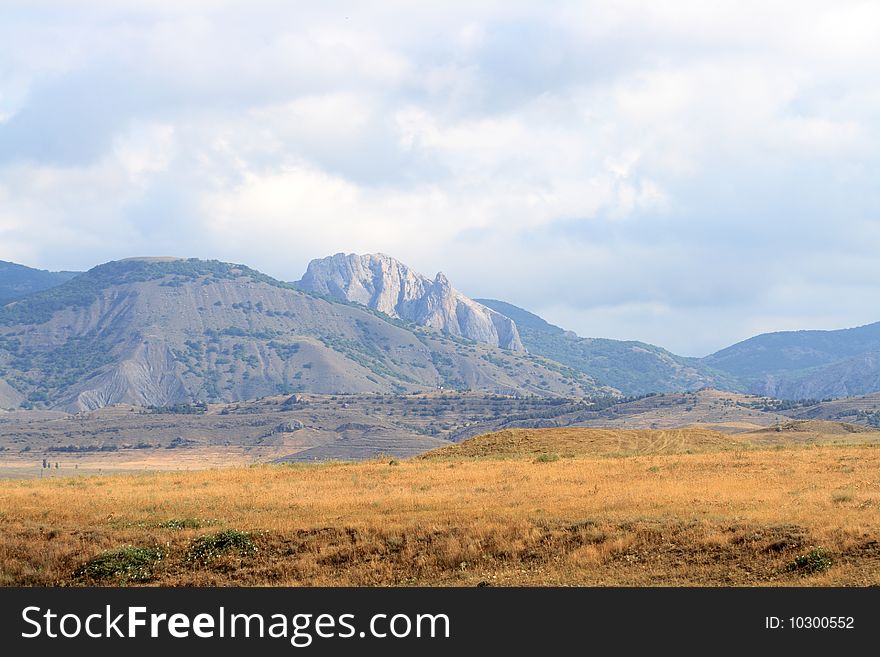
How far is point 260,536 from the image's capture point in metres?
32.5

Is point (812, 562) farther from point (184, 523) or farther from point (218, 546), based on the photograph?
point (184, 523)

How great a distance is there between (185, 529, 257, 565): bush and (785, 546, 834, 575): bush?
14903mm

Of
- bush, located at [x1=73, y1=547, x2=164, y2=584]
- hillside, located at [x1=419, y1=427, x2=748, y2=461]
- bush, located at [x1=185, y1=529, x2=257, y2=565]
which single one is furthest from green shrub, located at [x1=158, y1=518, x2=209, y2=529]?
hillside, located at [x1=419, y1=427, x2=748, y2=461]

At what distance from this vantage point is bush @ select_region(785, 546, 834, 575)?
26.5 metres

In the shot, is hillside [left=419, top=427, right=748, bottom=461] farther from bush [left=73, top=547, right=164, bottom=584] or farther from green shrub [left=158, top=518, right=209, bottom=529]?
bush [left=73, top=547, right=164, bottom=584]

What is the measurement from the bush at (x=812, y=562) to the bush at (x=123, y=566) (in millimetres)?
17254

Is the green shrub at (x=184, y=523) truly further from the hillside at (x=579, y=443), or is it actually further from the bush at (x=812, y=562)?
the hillside at (x=579, y=443)

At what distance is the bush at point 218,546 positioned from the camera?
3123cm

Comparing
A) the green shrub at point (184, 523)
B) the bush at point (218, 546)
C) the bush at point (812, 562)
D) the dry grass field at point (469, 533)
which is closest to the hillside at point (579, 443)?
the dry grass field at point (469, 533)

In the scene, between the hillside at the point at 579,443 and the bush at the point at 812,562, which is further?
the hillside at the point at 579,443

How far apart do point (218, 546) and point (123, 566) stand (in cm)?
275

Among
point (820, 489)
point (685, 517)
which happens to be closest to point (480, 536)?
point (685, 517)

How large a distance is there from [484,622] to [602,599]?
263 cm

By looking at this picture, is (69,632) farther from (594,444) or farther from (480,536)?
(594,444)
